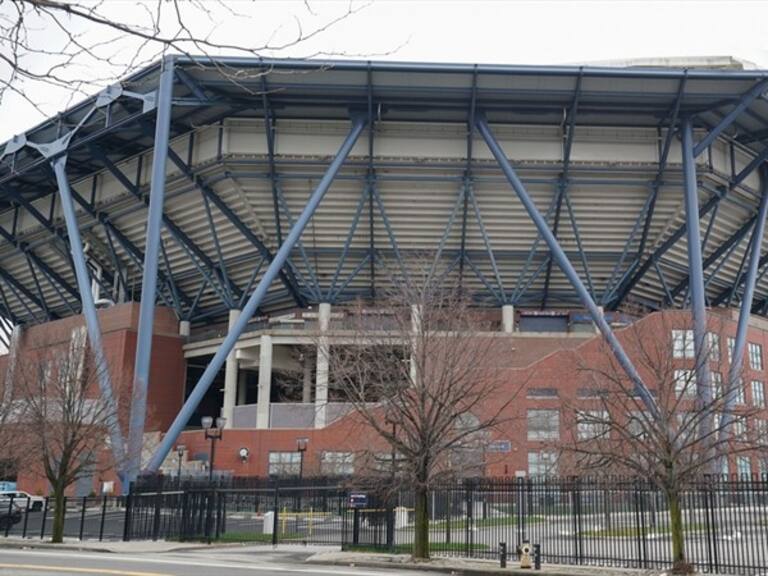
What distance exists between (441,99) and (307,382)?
71.9 feet

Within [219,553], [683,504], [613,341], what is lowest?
[219,553]

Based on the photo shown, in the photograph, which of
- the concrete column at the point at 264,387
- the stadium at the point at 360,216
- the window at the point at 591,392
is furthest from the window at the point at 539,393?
the concrete column at the point at 264,387

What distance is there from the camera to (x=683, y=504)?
19031 millimetres

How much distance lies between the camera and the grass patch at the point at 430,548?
72.6 ft

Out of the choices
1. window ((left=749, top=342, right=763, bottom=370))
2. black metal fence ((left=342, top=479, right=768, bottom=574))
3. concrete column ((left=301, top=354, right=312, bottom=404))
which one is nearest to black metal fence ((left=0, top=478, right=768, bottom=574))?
black metal fence ((left=342, top=479, right=768, bottom=574))

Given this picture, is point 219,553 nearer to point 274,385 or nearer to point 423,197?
point 423,197

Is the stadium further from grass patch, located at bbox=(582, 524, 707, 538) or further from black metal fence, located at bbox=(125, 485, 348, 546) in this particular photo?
grass patch, located at bbox=(582, 524, 707, 538)

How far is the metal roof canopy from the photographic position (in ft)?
128

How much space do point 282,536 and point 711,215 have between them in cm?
3173

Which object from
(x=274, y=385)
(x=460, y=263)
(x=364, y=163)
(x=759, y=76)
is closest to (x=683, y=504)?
(x=759, y=76)

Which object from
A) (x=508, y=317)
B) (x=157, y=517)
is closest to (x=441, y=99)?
(x=508, y=317)

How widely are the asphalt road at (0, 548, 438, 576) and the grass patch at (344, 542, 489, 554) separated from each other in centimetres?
149

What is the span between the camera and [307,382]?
180ft

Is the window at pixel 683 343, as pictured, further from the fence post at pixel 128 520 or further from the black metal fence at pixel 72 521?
the black metal fence at pixel 72 521
